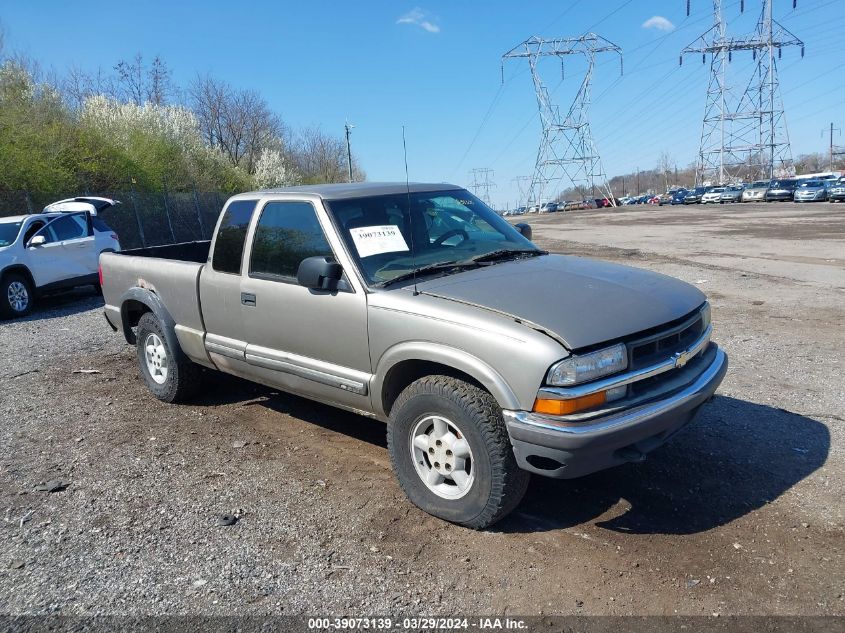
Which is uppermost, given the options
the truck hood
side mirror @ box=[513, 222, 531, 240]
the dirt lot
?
side mirror @ box=[513, 222, 531, 240]

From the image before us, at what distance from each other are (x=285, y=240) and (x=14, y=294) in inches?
363

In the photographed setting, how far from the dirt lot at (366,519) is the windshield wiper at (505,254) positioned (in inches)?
59.8

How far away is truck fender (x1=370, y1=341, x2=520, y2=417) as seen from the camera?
320cm

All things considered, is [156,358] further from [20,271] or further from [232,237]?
[20,271]

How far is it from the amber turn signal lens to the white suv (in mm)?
10596

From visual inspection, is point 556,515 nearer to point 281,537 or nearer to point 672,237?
point 281,537

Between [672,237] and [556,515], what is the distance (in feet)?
68.7

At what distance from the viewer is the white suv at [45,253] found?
11.3 meters

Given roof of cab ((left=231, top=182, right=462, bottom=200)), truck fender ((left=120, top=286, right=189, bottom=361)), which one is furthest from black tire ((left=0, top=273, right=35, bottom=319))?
roof of cab ((left=231, top=182, right=462, bottom=200))

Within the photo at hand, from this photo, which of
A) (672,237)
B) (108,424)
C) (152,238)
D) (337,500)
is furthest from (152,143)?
(337,500)

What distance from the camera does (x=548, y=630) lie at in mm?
2758

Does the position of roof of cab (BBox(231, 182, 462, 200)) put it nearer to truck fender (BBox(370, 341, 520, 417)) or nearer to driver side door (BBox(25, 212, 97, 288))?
truck fender (BBox(370, 341, 520, 417))

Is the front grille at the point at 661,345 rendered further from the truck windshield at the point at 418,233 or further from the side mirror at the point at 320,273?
the side mirror at the point at 320,273

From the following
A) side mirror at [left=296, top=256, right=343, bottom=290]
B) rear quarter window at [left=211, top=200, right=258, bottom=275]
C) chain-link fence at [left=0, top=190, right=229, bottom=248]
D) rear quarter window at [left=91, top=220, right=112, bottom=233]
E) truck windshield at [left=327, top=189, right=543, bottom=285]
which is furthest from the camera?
chain-link fence at [left=0, top=190, right=229, bottom=248]
